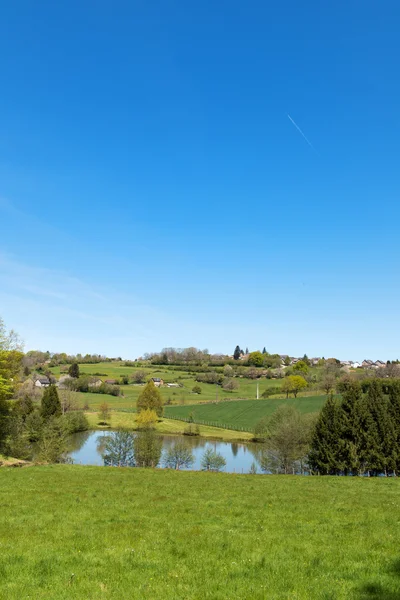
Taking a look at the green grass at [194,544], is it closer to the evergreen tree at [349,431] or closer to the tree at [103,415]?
the evergreen tree at [349,431]

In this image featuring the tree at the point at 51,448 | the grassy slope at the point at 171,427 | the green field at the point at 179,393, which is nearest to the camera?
the tree at the point at 51,448

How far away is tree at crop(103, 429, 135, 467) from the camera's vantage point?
217ft

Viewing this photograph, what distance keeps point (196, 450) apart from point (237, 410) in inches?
1775

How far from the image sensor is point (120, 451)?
66.8 meters

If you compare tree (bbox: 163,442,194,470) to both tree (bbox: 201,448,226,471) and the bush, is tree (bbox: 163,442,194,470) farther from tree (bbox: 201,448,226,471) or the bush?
the bush

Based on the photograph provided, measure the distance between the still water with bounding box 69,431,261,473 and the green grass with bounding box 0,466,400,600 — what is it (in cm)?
4604

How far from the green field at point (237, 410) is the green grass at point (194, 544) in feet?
305

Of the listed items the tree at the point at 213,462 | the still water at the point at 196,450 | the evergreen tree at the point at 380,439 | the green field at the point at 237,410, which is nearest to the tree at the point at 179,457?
the still water at the point at 196,450

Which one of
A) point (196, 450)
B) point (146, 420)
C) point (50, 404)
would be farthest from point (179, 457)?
point (146, 420)

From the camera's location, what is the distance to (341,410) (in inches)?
2104

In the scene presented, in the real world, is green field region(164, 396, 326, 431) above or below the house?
below

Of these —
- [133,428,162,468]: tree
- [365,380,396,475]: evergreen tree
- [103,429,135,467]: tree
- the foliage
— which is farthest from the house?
[365,380,396,475]: evergreen tree

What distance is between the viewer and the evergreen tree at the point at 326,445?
168ft

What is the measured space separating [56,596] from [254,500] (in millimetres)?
13971
